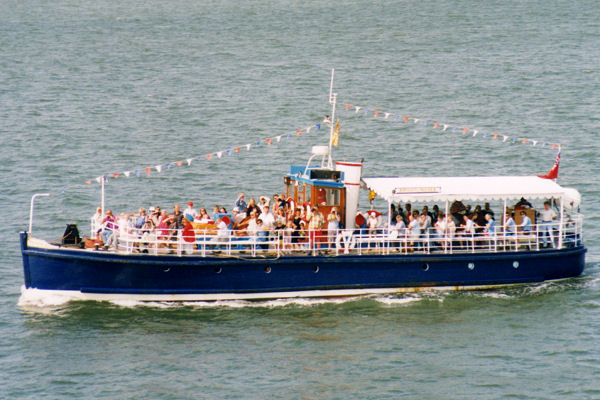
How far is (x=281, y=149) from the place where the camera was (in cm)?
5688

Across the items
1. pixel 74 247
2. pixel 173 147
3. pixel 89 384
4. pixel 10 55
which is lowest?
pixel 89 384

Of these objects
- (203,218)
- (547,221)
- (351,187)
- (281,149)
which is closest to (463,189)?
(547,221)

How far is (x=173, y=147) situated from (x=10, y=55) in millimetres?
30725

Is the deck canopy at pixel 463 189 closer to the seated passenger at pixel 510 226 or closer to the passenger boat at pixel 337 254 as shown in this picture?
the passenger boat at pixel 337 254

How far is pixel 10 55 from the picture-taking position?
83.1m

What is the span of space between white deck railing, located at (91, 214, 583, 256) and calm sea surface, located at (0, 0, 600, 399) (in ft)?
5.27

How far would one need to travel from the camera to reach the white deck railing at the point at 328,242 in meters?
33.1

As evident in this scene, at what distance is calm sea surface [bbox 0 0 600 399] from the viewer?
29.7 m

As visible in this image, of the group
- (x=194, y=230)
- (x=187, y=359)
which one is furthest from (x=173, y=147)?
(x=187, y=359)

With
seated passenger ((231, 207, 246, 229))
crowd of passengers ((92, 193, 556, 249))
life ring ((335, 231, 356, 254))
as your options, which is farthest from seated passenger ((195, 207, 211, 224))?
life ring ((335, 231, 356, 254))

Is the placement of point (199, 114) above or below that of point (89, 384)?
above

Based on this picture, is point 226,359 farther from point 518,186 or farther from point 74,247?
point 518,186

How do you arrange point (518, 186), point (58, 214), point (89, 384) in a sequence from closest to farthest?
point (89, 384) → point (518, 186) → point (58, 214)

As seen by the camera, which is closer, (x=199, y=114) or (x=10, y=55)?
(x=199, y=114)
